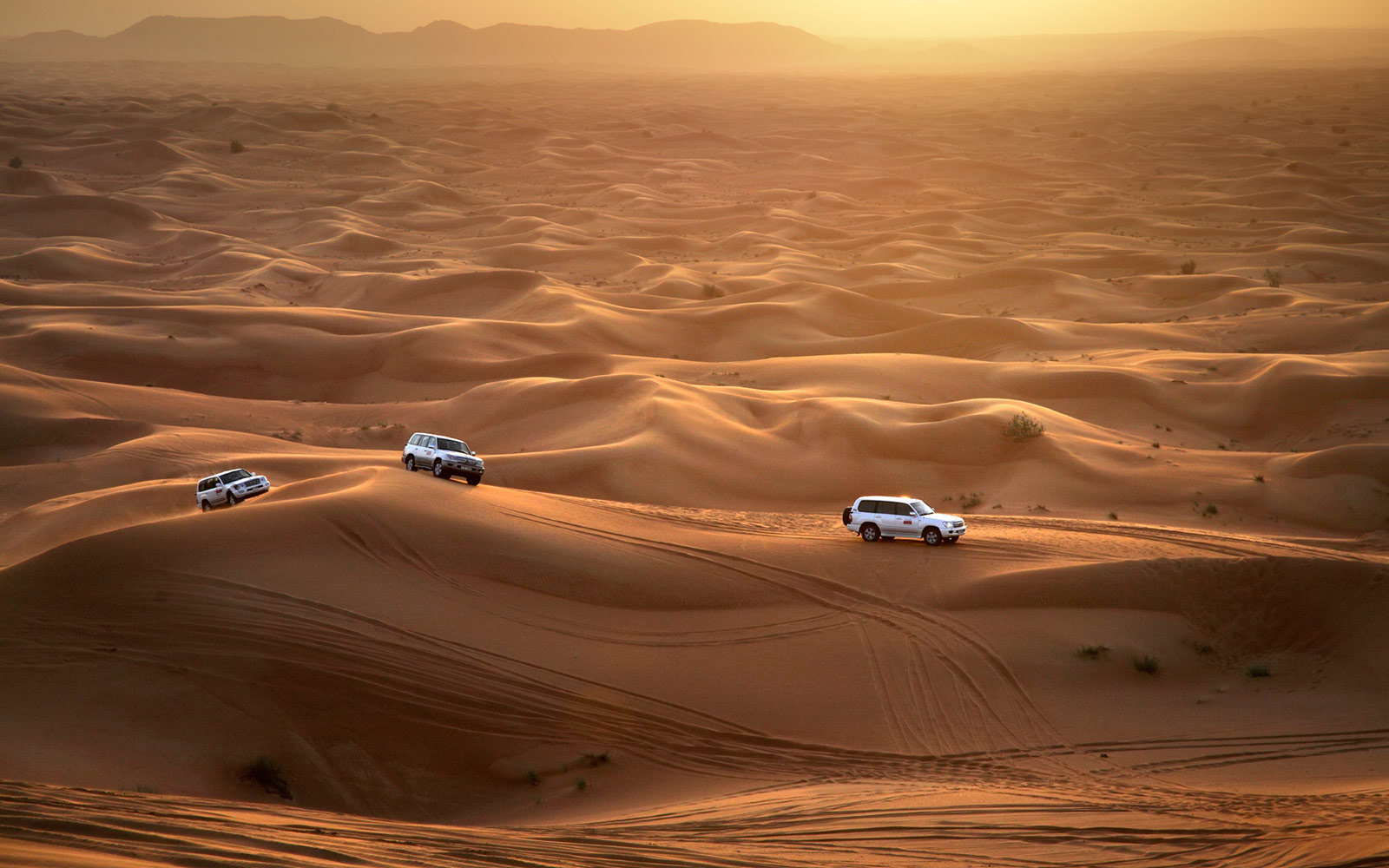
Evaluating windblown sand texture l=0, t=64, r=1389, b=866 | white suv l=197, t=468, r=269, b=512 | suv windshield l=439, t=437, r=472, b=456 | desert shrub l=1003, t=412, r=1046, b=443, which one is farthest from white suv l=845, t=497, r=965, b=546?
white suv l=197, t=468, r=269, b=512

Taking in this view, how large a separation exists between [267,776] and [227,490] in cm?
709

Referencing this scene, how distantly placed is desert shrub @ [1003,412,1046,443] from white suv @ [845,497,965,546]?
24.9ft

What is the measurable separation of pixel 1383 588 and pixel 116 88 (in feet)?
532

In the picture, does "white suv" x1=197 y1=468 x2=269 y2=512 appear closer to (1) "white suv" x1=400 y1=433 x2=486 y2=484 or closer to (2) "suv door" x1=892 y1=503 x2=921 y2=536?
(1) "white suv" x1=400 y1=433 x2=486 y2=484

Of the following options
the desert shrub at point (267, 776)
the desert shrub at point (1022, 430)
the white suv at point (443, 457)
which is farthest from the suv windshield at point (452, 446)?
the desert shrub at point (1022, 430)

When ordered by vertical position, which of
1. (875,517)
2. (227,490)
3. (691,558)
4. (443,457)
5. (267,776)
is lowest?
(267,776)

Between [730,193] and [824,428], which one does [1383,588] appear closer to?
[824,428]

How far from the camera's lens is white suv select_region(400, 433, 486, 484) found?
18.7 metres

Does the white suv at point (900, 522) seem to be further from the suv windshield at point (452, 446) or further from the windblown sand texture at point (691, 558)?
the suv windshield at point (452, 446)

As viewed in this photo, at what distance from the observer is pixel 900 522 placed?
17.5 metres

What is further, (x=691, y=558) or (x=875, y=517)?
(x=875, y=517)

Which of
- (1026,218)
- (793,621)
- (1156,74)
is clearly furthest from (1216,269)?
(1156,74)

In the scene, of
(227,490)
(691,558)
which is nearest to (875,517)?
(691,558)

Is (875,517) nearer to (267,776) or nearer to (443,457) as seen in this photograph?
(443,457)
